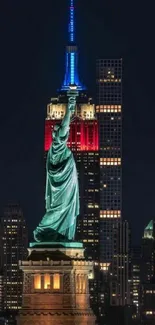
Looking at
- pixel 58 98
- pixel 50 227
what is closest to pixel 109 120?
pixel 58 98

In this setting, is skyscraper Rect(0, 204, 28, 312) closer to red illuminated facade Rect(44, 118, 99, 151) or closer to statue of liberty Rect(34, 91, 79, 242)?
red illuminated facade Rect(44, 118, 99, 151)

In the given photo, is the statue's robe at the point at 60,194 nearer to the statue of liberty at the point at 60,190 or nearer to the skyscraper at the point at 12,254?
the statue of liberty at the point at 60,190

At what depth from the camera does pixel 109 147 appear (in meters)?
167

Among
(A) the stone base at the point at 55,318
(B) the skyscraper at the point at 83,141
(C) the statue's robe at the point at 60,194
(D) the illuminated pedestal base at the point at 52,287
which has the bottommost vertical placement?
(A) the stone base at the point at 55,318

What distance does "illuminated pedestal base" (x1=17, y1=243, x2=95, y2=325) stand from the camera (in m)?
83.6


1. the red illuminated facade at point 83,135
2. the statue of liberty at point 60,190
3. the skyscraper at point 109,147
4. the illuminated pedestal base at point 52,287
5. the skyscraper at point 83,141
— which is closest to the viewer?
the illuminated pedestal base at point 52,287

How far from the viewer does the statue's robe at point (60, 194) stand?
84.9 meters

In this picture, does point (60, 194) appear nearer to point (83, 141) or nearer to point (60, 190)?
point (60, 190)

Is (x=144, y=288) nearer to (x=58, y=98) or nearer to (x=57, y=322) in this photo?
(x=58, y=98)

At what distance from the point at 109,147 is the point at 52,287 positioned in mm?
83442

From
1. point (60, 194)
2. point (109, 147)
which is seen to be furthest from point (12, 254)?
point (60, 194)

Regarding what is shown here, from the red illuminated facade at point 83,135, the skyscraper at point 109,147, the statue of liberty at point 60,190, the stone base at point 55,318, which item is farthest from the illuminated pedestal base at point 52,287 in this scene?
the skyscraper at point 109,147

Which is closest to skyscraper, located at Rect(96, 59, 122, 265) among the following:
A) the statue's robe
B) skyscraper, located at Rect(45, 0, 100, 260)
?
skyscraper, located at Rect(45, 0, 100, 260)

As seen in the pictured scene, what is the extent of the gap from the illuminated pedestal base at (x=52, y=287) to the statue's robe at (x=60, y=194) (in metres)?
1.09
